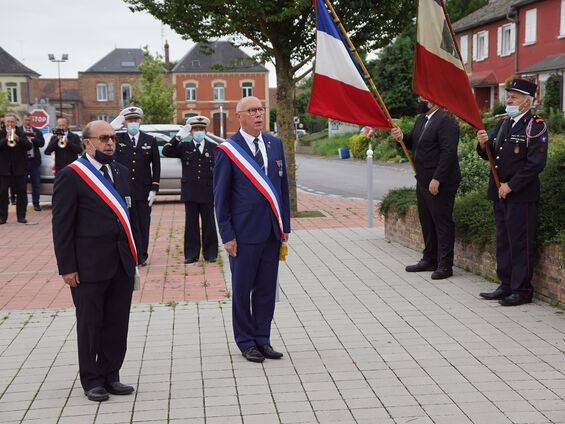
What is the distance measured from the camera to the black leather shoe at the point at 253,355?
6328mm

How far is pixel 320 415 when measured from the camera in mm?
5121

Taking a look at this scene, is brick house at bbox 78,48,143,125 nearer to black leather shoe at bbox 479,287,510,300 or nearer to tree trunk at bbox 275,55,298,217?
tree trunk at bbox 275,55,298,217

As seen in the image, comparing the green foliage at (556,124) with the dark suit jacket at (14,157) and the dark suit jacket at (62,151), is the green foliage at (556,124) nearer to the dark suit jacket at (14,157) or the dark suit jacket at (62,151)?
the dark suit jacket at (62,151)

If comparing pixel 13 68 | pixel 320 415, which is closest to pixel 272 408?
pixel 320 415

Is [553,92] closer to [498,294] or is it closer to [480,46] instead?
[480,46]

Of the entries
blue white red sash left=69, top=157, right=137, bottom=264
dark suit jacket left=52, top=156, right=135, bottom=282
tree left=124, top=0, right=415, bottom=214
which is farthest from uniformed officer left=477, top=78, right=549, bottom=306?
tree left=124, top=0, right=415, bottom=214

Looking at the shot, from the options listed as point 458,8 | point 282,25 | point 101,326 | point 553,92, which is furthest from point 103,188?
point 458,8

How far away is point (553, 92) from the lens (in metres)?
38.8

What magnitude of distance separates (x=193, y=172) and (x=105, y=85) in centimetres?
8744

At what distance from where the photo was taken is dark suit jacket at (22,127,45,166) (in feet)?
57.4

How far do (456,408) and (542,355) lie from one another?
1.49 metres

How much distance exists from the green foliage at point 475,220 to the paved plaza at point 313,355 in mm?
473

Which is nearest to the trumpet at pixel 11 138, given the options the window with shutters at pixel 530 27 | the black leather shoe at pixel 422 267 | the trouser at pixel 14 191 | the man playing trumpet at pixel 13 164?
the man playing trumpet at pixel 13 164

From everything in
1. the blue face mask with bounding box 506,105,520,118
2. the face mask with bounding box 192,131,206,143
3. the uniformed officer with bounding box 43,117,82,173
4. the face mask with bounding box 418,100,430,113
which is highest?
the face mask with bounding box 418,100,430,113
